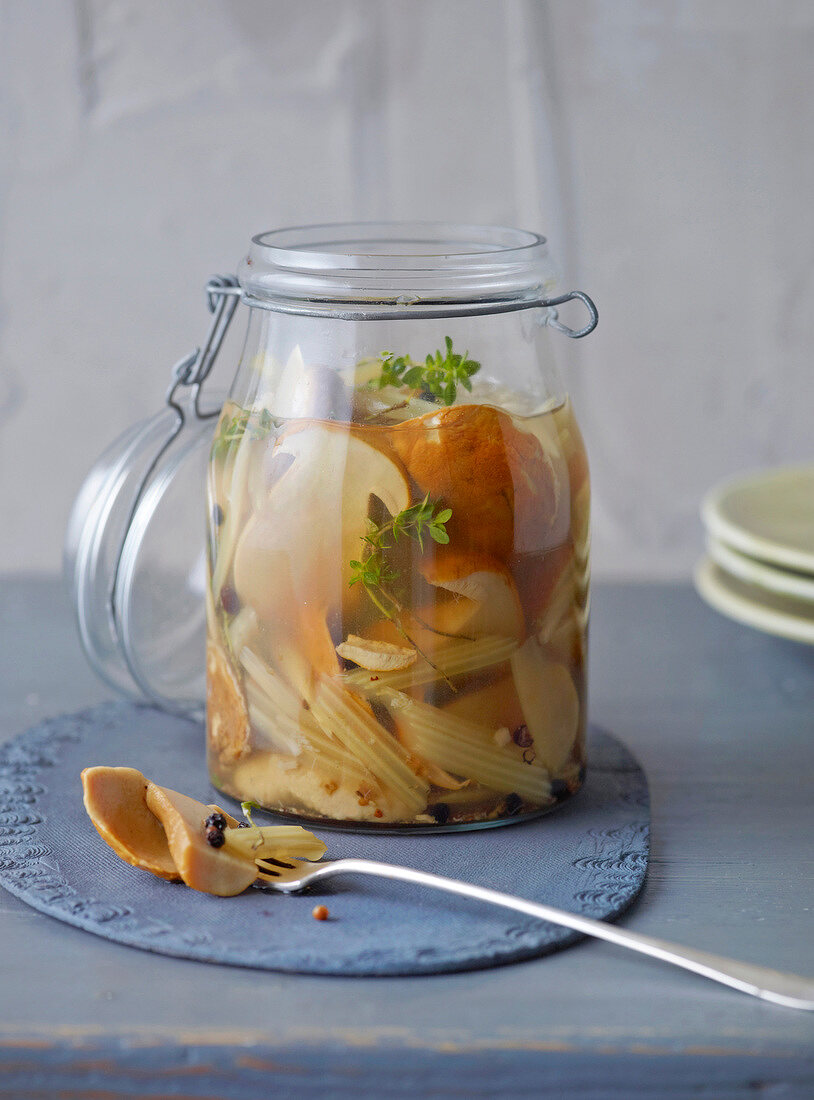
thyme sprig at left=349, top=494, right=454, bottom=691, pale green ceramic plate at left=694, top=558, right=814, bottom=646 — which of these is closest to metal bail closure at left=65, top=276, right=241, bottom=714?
thyme sprig at left=349, top=494, right=454, bottom=691

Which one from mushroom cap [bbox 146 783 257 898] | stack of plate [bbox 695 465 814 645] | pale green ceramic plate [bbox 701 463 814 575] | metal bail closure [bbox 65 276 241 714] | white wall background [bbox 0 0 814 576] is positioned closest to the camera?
mushroom cap [bbox 146 783 257 898]

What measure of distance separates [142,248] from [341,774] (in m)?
0.79

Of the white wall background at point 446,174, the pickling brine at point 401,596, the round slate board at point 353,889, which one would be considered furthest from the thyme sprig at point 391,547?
the white wall background at point 446,174

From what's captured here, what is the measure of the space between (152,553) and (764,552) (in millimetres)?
459

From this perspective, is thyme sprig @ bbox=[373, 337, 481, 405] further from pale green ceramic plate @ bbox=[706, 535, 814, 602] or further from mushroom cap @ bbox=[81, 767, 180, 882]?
pale green ceramic plate @ bbox=[706, 535, 814, 602]

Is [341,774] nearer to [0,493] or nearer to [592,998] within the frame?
[592,998]

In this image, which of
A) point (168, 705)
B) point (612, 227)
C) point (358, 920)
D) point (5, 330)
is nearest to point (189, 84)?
point (5, 330)

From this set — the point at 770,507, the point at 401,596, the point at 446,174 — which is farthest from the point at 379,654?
the point at 446,174

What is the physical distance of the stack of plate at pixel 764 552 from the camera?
0.91m

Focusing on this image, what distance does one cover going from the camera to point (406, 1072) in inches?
18.4

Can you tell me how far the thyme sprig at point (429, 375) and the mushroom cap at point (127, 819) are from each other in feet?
0.83

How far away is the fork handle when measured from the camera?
493 millimetres

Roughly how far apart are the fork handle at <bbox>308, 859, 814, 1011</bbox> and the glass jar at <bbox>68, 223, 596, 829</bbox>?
0.10 m

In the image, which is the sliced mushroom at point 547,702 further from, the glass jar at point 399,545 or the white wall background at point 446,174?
the white wall background at point 446,174
